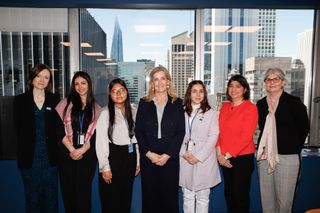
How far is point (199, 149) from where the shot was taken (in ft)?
8.30

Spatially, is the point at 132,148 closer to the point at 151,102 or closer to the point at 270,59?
the point at 151,102

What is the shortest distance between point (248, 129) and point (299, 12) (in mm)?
2143

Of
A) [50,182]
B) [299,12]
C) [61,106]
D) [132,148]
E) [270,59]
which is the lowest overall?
[50,182]

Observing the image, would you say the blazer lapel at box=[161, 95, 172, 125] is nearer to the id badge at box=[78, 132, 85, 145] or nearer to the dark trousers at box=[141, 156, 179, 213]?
the dark trousers at box=[141, 156, 179, 213]

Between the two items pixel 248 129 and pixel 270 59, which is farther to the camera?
pixel 270 59

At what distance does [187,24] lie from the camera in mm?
3477

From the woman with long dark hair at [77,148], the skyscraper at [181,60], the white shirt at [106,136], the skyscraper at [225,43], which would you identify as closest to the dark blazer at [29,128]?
→ the woman with long dark hair at [77,148]

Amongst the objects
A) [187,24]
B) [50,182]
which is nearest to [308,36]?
[187,24]

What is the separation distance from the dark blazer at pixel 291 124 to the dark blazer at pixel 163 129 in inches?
39.6

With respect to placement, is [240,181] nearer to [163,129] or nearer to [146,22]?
[163,129]

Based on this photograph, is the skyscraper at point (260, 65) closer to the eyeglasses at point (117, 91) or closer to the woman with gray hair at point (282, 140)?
the woman with gray hair at point (282, 140)

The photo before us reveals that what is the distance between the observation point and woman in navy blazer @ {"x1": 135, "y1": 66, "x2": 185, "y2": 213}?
2.47 metres

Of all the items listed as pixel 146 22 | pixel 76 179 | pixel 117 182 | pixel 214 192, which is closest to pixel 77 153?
pixel 76 179

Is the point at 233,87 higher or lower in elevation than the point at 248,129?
higher
